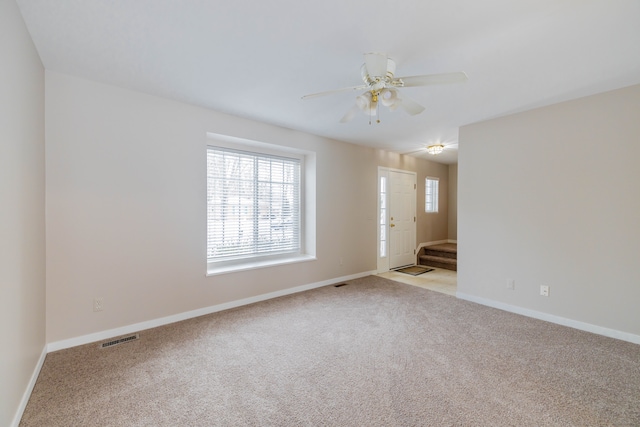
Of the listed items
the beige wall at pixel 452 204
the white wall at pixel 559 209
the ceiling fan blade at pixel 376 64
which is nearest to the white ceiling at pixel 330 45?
the ceiling fan blade at pixel 376 64

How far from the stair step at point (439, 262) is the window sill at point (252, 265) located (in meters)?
3.19

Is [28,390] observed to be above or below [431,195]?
below

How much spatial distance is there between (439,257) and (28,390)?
21.4ft

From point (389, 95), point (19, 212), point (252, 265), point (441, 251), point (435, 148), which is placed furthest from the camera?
point (441, 251)

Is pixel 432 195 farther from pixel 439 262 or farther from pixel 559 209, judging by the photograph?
pixel 559 209

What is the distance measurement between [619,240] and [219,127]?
455 centimetres

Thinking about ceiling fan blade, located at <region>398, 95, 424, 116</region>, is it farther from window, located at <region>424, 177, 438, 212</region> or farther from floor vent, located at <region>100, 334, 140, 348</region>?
window, located at <region>424, 177, 438, 212</region>

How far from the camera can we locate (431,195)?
6.97 metres

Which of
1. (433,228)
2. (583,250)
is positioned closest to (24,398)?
(583,250)

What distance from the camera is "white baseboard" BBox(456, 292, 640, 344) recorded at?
2.69 m

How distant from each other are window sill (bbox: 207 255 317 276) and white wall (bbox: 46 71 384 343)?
0.08m

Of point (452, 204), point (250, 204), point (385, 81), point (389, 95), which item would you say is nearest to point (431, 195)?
point (452, 204)

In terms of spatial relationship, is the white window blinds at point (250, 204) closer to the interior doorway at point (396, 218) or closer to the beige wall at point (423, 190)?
the interior doorway at point (396, 218)

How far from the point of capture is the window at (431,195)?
6.76 m
